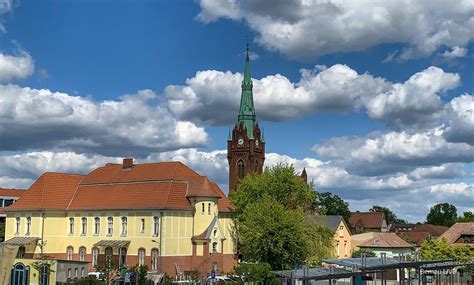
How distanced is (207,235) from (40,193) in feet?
66.3

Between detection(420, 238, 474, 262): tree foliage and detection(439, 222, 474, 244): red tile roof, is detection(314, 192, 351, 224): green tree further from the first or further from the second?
detection(420, 238, 474, 262): tree foliage

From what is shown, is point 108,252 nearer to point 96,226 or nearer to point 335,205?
point 96,226

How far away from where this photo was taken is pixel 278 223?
53.5m

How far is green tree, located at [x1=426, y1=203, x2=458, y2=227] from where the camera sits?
164438mm

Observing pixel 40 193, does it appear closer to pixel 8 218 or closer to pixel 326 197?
pixel 8 218

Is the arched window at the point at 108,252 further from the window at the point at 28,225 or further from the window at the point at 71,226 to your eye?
the window at the point at 28,225

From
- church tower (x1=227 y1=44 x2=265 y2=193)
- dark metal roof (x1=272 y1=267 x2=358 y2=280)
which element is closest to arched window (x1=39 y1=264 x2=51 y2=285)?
dark metal roof (x1=272 y1=267 x2=358 y2=280)

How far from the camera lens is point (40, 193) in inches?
2682

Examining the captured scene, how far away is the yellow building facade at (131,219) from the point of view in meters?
59.5

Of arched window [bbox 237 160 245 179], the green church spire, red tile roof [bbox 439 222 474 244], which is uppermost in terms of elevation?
the green church spire

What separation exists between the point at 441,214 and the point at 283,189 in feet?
389

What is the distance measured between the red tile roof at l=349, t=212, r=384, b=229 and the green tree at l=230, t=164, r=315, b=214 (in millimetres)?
76310

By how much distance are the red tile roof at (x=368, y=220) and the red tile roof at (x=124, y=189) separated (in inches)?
3045

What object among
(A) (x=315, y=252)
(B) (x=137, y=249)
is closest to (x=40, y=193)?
(B) (x=137, y=249)
